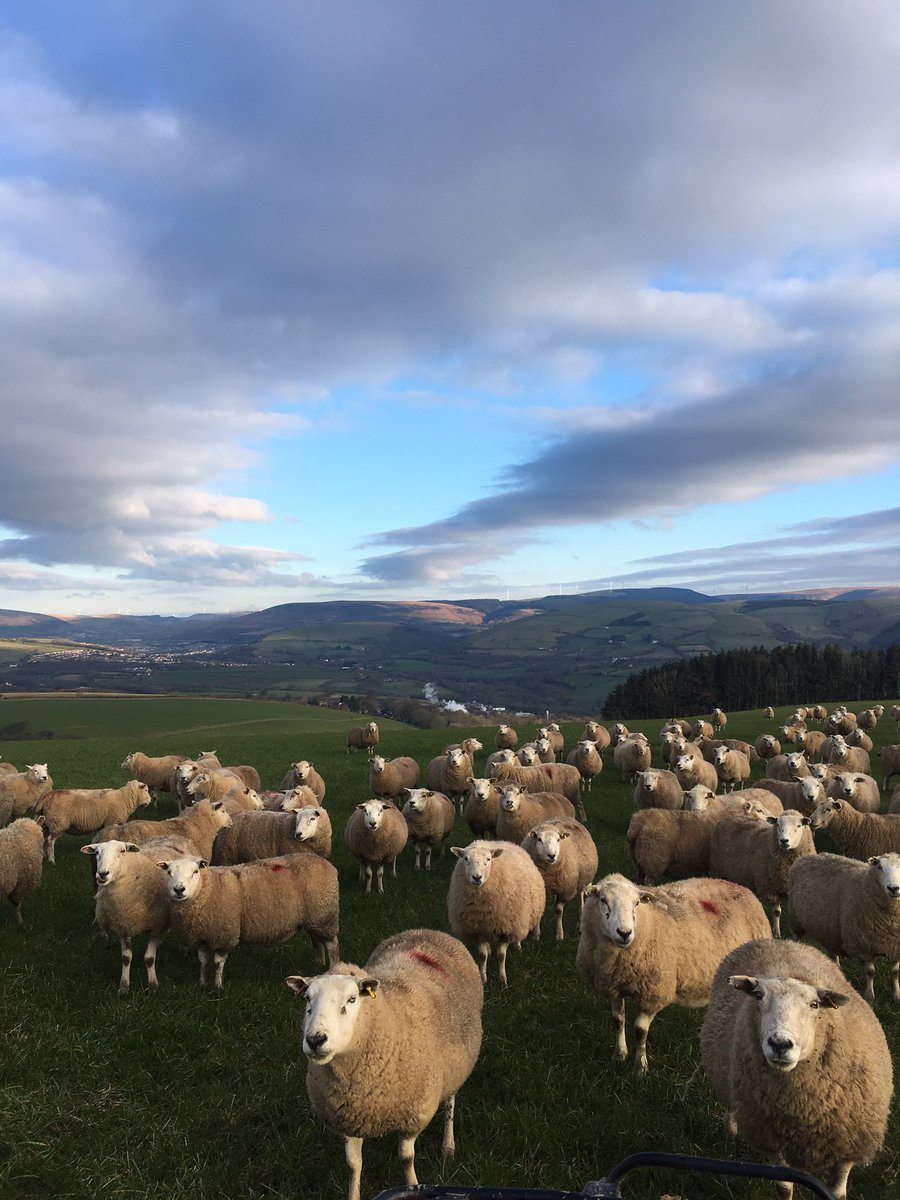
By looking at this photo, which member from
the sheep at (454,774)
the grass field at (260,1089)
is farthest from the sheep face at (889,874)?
the sheep at (454,774)

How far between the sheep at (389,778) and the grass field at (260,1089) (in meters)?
8.28

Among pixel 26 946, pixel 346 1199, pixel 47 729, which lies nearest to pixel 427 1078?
pixel 346 1199

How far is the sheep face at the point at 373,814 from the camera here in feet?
39.8

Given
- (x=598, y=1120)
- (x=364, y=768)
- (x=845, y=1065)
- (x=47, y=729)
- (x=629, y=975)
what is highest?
(x=845, y=1065)

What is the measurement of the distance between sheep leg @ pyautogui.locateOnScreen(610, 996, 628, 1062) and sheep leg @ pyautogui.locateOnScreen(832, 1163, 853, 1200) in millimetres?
2209

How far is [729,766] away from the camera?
73.0ft

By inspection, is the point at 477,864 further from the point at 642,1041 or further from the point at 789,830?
the point at 789,830

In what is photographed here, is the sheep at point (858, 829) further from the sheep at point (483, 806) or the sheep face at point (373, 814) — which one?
the sheep face at point (373, 814)

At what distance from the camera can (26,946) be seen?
31.0 ft

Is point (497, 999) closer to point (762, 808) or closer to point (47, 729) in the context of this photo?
point (762, 808)

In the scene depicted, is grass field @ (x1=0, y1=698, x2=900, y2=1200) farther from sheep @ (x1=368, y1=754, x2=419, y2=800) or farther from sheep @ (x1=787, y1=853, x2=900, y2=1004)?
sheep @ (x1=368, y1=754, x2=419, y2=800)

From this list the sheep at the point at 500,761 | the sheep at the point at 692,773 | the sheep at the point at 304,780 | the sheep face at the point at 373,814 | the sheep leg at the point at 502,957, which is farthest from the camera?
the sheep at the point at 692,773

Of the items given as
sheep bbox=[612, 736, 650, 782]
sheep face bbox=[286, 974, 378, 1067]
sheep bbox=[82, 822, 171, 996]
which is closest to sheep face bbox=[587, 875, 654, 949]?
sheep face bbox=[286, 974, 378, 1067]

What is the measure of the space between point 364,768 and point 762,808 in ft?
50.6
